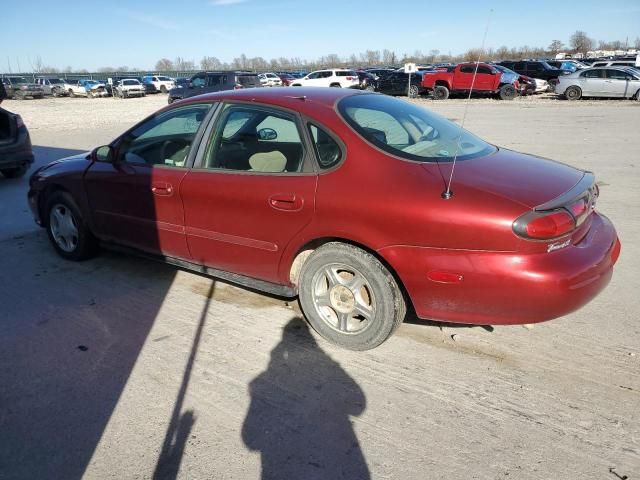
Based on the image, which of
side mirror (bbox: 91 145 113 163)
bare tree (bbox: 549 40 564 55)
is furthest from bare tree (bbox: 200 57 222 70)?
side mirror (bbox: 91 145 113 163)

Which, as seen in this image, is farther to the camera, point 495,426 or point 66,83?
point 66,83

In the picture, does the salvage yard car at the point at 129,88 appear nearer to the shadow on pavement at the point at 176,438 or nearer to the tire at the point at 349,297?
the tire at the point at 349,297

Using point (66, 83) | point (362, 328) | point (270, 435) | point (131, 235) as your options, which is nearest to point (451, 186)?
Answer: point (362, 328)

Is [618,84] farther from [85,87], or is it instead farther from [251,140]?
[85,87]

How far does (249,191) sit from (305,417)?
4.98ft

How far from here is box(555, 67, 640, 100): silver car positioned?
887 inches

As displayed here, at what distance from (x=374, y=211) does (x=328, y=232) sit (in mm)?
347

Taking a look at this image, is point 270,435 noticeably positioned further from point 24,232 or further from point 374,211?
point 24,232

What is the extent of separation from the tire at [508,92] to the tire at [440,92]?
285 cm

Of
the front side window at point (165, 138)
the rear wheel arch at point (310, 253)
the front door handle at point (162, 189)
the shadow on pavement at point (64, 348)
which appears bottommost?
the shadow on pavement at point (64, 348)

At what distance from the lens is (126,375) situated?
9.61ft

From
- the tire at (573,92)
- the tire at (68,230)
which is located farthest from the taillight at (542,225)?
the tire at (573,92)

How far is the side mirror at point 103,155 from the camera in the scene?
165 inches

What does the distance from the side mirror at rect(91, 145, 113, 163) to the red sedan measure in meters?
0.02
